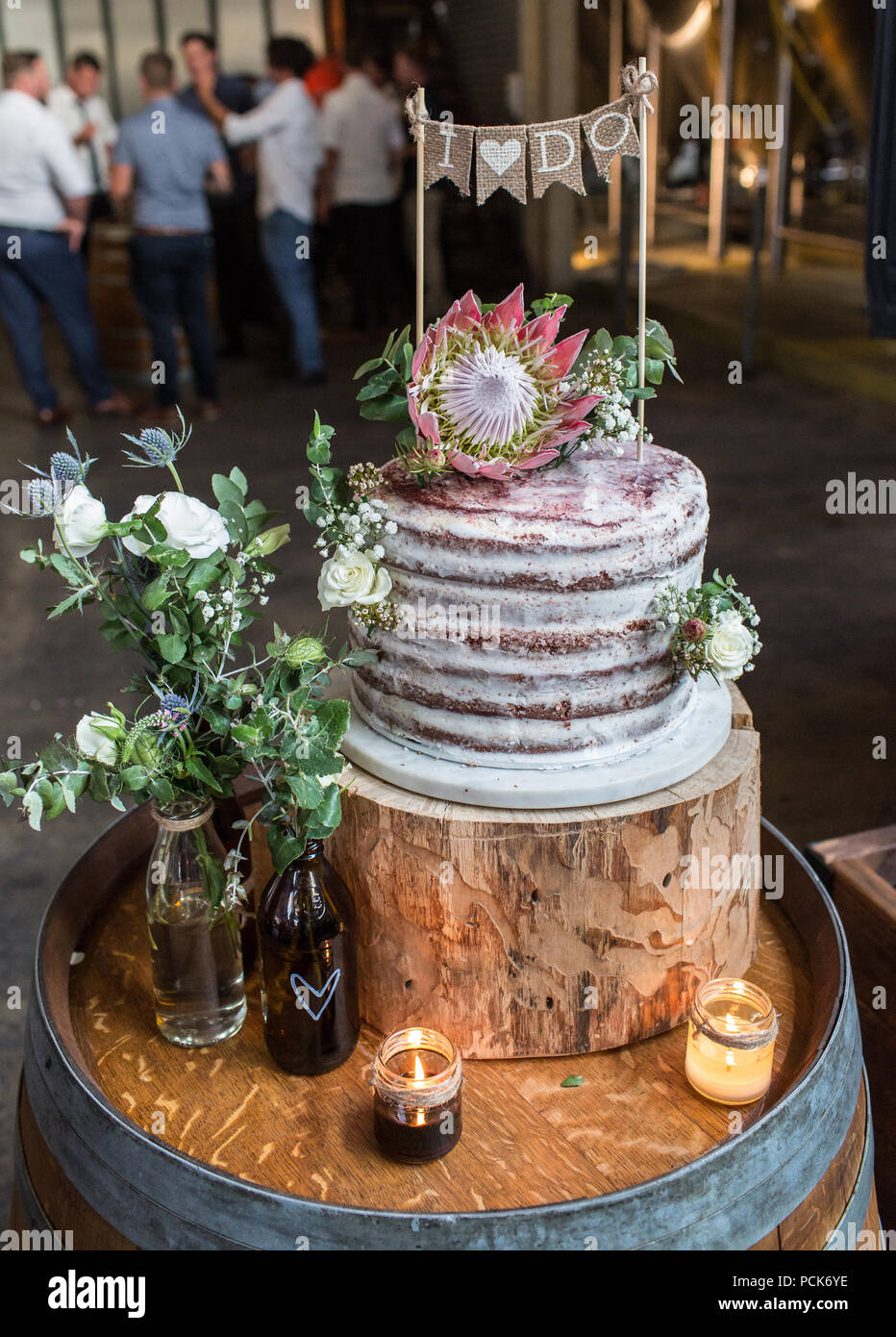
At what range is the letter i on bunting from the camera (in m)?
1.36

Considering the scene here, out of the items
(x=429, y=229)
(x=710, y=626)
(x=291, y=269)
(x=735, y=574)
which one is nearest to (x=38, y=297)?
(x=291, y=269)

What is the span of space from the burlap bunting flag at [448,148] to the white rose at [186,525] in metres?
0.49

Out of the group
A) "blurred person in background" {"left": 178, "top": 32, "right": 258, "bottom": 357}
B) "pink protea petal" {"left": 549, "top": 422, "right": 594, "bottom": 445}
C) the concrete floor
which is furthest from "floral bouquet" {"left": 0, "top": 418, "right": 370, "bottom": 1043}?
"blurred person in background" {"left": 178, "top": 32, "right": 258, "bottom": 357}

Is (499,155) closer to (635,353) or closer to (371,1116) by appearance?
(635,353)

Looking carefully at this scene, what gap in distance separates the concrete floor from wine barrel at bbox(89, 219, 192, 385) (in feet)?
1.66

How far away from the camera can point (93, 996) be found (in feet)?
Answer: 4.78

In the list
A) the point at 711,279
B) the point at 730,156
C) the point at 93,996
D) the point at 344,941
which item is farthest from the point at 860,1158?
the point at 730,156

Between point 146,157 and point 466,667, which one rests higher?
point 146,157

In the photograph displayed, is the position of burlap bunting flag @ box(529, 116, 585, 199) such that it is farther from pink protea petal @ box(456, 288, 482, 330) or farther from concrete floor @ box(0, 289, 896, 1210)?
concrete floor @ box(0, 289, 896, 1210)

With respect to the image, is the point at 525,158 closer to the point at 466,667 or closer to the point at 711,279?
the point at 466,667

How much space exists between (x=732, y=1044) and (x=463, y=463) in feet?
2.24

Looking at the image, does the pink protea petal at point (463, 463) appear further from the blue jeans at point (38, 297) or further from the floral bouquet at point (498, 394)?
the blue jeans at point (38, 297)

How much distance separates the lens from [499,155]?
4.48 feet

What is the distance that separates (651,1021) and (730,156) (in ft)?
28.7
